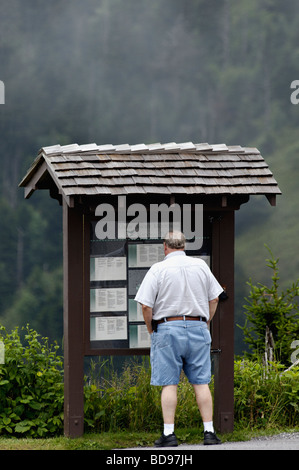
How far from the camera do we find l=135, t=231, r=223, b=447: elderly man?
6.85 m

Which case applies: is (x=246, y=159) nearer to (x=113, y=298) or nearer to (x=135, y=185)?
(x=135, y=185)

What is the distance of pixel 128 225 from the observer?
25.0 ft

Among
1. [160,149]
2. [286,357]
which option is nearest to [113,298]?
[160,149]

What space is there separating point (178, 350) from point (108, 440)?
125cm

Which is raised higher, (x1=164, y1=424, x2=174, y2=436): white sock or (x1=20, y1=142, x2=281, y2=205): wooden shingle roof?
(x1=20, y1=142, x2=281, y2=205): wooden shingle roof

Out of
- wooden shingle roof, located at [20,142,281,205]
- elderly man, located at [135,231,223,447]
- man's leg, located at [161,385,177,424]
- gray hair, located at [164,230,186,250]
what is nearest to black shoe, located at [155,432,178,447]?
elderly man, located at [135,231,223,447]

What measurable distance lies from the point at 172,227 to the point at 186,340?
1304mm

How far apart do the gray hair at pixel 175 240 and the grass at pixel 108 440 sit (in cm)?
186

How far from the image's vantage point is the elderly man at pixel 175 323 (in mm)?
6848

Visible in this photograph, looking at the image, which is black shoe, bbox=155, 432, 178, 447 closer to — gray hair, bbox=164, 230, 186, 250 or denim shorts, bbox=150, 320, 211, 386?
denim shorts, bbox=150, 320, 211, 386

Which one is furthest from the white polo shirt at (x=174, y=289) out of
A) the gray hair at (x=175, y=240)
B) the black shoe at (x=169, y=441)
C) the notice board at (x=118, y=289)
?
the black shoe at (x=169, y=441)

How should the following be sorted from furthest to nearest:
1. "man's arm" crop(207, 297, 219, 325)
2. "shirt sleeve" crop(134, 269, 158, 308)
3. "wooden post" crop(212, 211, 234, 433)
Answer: "wooden post" crop(212, 211, 234, 433) < "man's arm" crop(207, 297, 219, 325) < "shirt sleeve" crop(134, 269, 158, 308)

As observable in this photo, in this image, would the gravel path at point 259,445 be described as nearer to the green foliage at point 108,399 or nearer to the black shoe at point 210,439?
the black shoe at point 210,439

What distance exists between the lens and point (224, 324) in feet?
25.6
